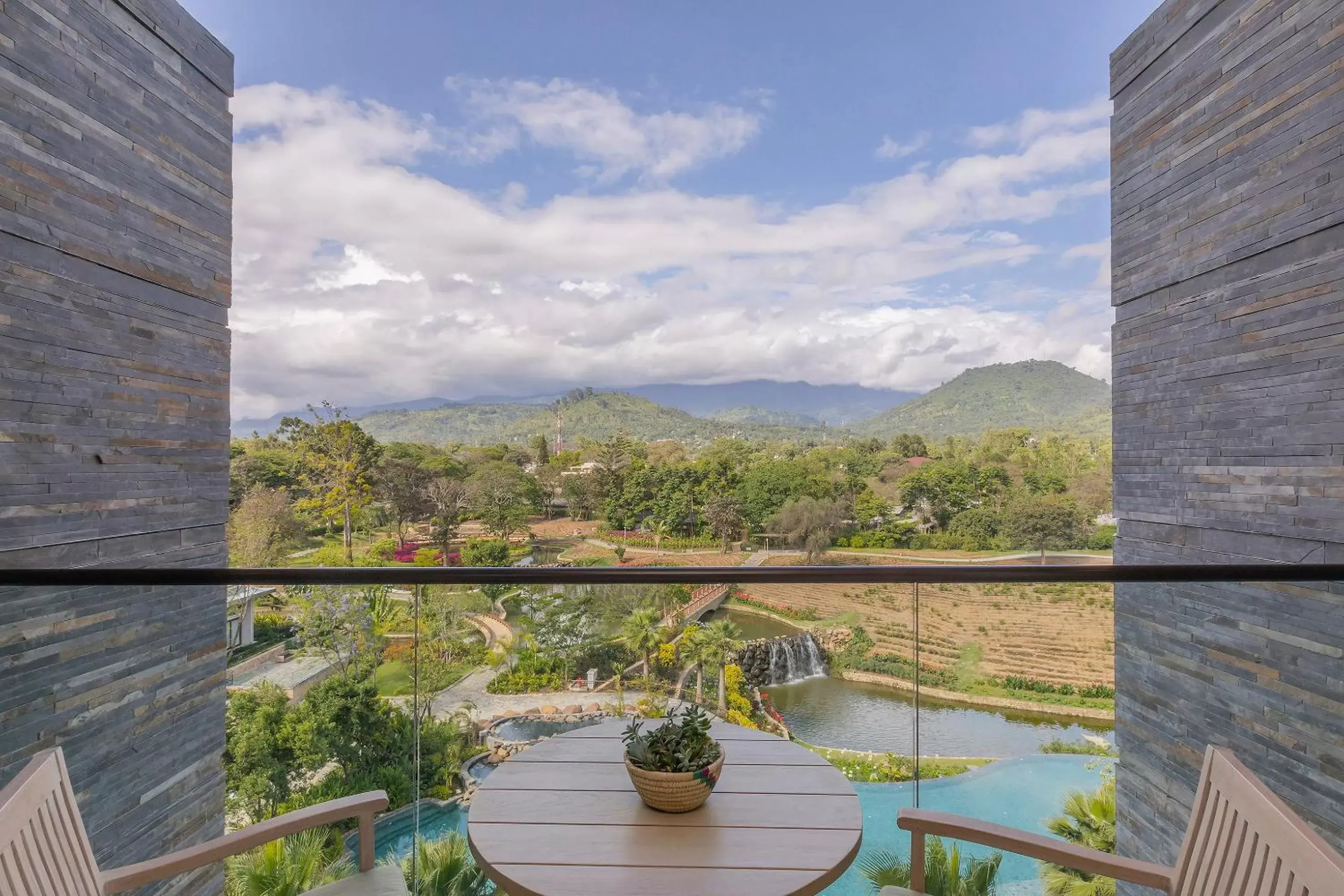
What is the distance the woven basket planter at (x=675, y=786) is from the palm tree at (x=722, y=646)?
5.40 feet

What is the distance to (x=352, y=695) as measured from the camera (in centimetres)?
286

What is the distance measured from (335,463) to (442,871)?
59.1 ft

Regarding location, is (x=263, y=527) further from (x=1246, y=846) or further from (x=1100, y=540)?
(x=1100, y=540)

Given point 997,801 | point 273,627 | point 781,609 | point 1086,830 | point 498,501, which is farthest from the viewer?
point 498,501

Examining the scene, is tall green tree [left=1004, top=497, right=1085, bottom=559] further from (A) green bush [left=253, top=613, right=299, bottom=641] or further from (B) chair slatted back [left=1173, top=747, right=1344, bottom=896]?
(B) chair slatted back [left=1173, top=747, right=1344, bottom=896]

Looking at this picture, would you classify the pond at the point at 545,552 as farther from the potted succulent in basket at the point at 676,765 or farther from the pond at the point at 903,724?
the potted succulent in basket at the point at 676,765

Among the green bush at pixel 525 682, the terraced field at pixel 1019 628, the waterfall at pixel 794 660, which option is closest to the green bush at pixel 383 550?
the waterfall at pixel 794 660

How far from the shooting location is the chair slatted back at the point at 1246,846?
92 cm

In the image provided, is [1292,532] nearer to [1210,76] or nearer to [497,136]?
[1210,76]

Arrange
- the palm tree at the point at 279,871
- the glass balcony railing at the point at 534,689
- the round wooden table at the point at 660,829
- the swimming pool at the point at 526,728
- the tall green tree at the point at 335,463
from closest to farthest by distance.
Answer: the round wooden table at the point at 660,829, the glass balcony railing at the point at 534,689, the palm tree at the point at 279,871, the swimming pool at the point at 526,728, the tall green tree at the point at 335,463

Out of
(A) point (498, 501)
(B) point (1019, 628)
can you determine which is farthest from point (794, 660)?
(A) point (498, 501)

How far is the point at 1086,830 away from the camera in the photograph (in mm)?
2861

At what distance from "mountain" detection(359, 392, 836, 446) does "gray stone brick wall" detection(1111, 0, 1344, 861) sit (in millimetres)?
16282

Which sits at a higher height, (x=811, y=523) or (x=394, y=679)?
(x=394, y=679)
